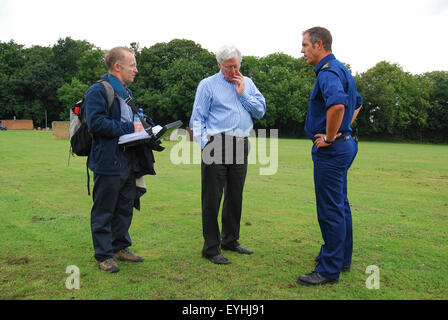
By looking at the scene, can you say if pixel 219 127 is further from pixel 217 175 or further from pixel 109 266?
pixel 109 266

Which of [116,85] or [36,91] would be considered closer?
[116,85]

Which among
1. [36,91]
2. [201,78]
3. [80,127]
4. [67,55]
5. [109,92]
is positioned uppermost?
[67,55]

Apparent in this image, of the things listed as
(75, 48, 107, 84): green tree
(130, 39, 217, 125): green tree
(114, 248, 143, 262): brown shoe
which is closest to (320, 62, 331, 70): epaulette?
(114, 248, 143, 262): brown shoe

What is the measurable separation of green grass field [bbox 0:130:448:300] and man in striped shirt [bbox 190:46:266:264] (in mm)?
663

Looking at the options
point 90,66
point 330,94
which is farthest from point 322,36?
point 90,66

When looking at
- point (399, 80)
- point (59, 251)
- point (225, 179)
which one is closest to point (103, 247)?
point (59, 251)

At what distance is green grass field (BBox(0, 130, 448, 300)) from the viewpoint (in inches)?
144

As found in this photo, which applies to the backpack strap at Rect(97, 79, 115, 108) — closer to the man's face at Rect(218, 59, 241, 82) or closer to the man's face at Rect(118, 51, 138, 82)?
the man's face at Rect(118, 51, 138, 82)

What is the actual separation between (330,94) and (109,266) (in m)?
3.09

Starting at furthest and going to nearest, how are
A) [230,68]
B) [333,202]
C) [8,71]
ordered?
[8,71]
[230,68]
[333,202]

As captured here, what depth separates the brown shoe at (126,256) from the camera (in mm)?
4434

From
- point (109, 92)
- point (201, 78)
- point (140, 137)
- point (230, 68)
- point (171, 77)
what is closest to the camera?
point (109, 92)

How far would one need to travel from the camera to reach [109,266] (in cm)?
411

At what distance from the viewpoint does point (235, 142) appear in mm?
4684
